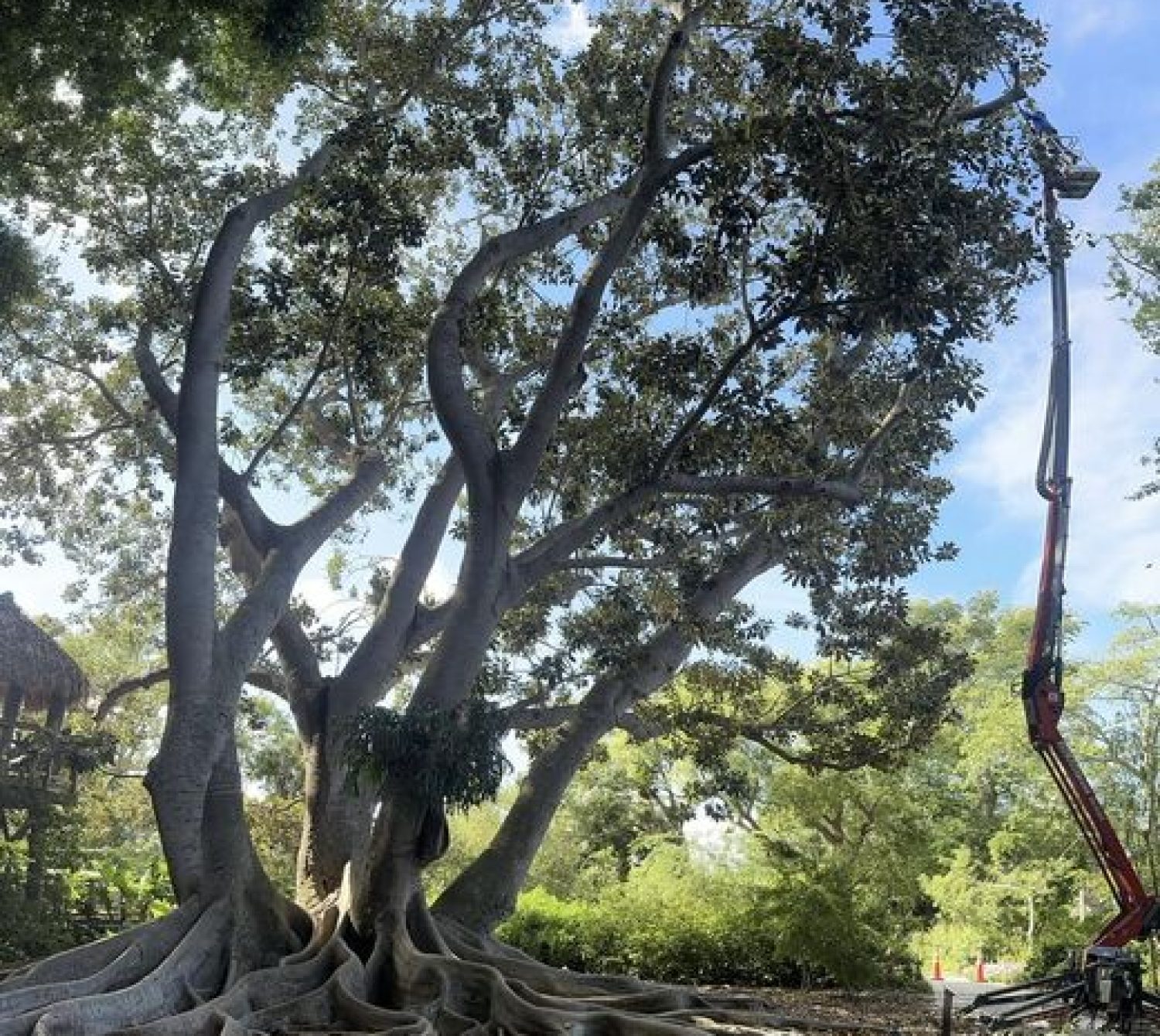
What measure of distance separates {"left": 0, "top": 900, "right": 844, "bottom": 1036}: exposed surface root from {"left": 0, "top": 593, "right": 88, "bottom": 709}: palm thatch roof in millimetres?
6823

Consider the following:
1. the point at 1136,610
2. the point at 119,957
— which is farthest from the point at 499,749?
the point at 1136,610

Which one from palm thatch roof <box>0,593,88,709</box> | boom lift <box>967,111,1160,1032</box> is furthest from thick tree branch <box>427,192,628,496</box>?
palm thatch roof <box>0,593,88,709</box>

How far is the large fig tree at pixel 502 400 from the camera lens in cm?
758

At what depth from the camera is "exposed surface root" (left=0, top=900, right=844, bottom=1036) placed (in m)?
6.79

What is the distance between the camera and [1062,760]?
7.77m

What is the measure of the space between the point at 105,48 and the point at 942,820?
21.9m

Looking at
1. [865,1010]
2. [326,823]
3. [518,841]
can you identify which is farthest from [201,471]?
[865,1010]

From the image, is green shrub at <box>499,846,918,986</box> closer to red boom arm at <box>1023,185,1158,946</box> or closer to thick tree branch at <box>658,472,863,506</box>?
red boom arm at <box>1023,185,1158,946</box>

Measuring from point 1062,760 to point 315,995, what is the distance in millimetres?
5103

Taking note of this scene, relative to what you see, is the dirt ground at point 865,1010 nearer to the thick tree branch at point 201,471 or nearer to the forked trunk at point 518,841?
the forked trunk at point 518,841

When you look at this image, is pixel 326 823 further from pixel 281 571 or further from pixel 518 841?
pixel 281 571

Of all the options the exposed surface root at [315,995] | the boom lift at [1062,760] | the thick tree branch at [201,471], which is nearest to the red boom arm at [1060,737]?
the boom lift at [1062,760]

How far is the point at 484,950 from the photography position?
9203 mm

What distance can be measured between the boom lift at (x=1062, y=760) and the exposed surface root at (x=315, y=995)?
1.96 meters
